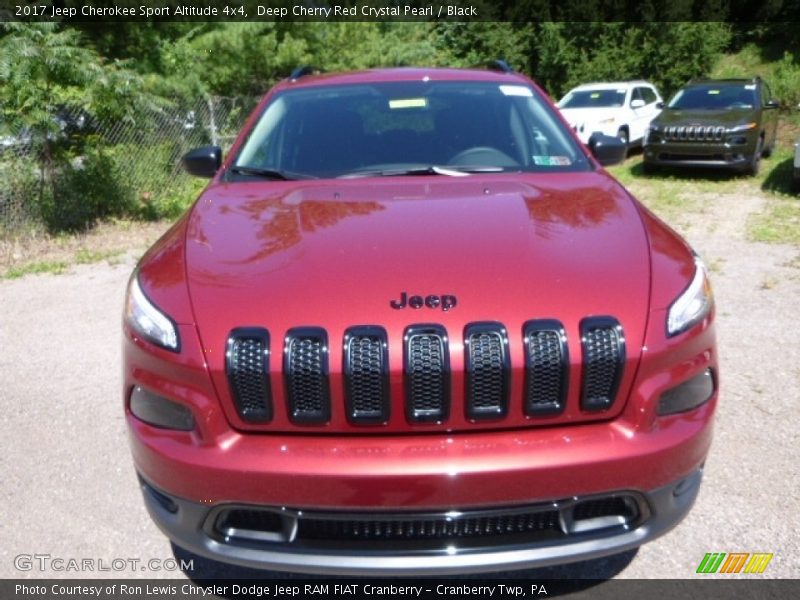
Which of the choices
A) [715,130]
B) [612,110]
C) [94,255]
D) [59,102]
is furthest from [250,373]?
[612,110]

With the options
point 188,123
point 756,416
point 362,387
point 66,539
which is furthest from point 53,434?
point 188,123

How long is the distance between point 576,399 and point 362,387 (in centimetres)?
62

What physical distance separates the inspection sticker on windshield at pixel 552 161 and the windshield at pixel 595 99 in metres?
12.8

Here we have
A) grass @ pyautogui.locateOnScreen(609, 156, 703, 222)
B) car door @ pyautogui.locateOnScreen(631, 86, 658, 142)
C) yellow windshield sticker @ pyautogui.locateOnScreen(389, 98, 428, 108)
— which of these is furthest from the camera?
car door @ pyautogui.locateOnScreen(631, 86, 658, 142)

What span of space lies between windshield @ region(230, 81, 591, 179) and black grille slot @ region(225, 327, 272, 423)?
1.42m

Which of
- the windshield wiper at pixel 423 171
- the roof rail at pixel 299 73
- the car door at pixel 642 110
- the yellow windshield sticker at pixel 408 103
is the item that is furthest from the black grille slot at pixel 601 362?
the car door at pixel 642 110

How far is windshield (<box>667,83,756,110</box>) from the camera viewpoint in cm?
1273

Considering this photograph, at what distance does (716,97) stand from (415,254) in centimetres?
1233

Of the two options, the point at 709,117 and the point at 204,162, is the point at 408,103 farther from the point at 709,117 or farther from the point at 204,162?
the point at 709,117

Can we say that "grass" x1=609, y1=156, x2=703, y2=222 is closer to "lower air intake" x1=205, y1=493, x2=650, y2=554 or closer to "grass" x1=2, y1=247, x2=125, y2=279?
"grass" x1=2, y1=247, x2=125, y2=279

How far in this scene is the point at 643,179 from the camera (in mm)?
12492

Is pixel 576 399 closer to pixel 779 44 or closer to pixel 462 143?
pixel 462 143

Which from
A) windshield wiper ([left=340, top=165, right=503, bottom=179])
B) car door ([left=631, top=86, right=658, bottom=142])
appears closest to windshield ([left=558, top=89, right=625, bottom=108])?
car door ([left=631, top=86, right=658, bottom=142])

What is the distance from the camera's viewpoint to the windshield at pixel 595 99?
15586mm
